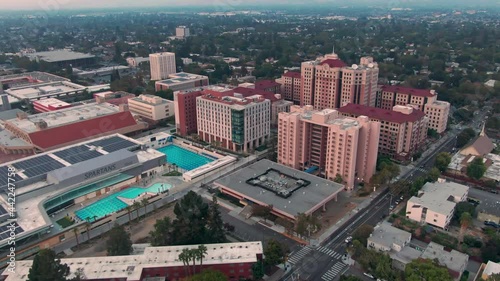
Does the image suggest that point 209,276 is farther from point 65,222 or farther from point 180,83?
point 180,83

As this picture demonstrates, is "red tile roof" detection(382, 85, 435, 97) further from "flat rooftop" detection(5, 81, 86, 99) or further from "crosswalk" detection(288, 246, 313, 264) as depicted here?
"flat rooftop" detection(5, 81, 86, 99)

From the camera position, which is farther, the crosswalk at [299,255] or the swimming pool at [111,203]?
the swimming pool at [111,203]

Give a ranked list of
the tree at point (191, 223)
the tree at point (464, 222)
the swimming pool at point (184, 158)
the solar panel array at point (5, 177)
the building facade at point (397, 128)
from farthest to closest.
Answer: the swimming pool at point (184, 158) < the building facade at point (397, 128) < the solar panel array at point (5, 177) < the tree at point (464, 222) < the tree at point (191, 223)

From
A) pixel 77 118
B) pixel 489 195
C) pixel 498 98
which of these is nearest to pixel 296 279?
pixel 489 195

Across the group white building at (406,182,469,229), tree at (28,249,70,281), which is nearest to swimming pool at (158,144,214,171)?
tree at (28,249,70,281)

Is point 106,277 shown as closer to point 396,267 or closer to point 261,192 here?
point 261,192

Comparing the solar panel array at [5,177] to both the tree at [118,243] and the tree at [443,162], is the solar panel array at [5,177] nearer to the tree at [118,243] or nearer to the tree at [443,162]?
the tree at [118,243]

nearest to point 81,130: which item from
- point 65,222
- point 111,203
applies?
point 111,203

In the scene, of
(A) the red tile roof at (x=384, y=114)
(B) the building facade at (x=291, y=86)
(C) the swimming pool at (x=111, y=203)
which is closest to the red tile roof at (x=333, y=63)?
(B) the building facade at (x=291, y=86)
